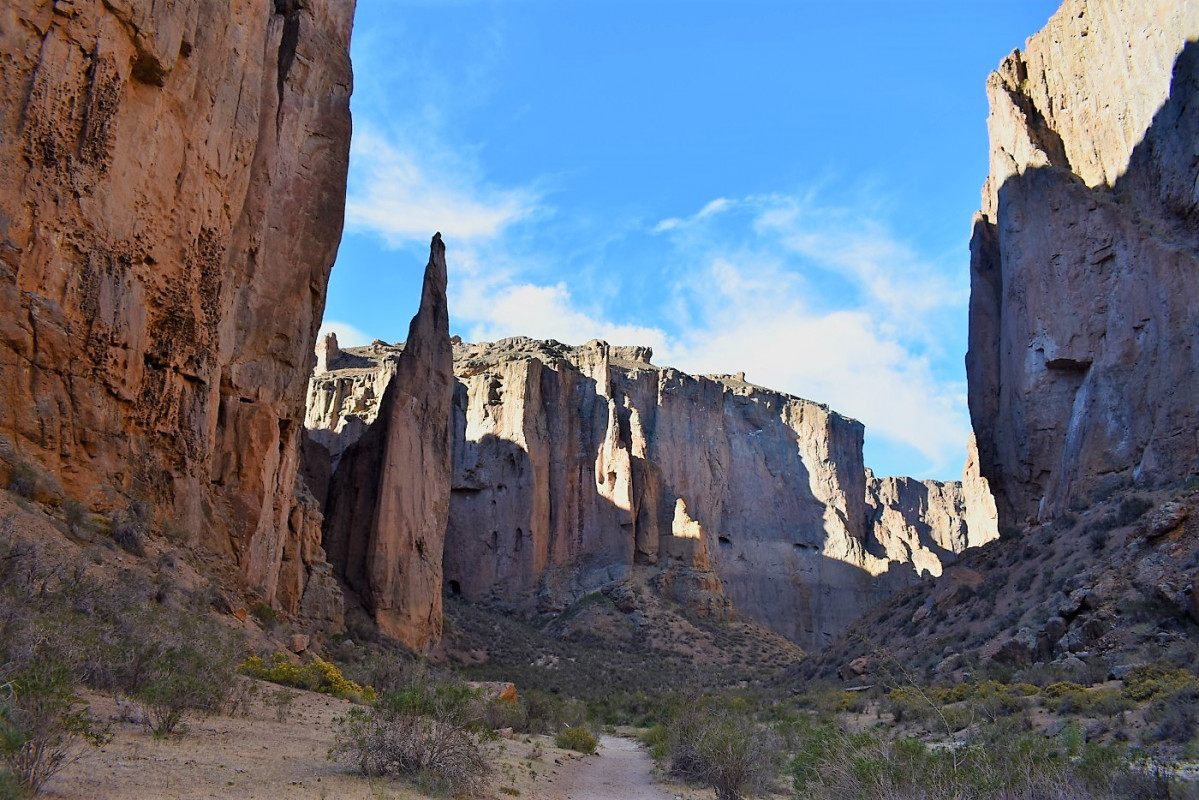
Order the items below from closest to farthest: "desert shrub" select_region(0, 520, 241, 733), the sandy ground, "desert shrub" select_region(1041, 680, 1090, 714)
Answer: the sandy ground
"desert shrub" select_region(0, 520, 241, 733)
"desert shrub" select_region(1041, 680, 1090, 714)

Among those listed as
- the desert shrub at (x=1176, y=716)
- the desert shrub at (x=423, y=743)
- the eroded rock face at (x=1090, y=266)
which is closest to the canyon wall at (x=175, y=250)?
the desert shrub at (x=423, y=743)

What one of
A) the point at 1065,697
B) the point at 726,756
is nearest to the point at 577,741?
the point at 726,756

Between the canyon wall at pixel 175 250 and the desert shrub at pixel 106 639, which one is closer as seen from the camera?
the desert shrub at pixel 106 639

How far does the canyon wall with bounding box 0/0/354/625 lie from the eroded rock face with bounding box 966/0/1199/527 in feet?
89.9

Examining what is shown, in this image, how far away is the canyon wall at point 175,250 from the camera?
15.2 metres

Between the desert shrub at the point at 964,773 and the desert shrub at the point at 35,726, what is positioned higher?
the desert shrub at the point at 35,726

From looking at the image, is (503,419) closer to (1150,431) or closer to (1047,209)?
(1047,209)

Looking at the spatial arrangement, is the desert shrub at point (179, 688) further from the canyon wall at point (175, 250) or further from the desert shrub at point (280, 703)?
the canyon wall at point (175, 250)

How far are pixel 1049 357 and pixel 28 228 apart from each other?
35787 millimetres

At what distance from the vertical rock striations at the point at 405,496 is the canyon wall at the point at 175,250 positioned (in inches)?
260

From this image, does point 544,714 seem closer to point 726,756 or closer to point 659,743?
point 659,743

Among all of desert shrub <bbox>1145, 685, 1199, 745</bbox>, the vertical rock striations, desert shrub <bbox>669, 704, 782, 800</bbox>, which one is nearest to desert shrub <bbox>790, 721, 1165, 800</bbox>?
desert shrub <bbox>1145, 685, 1199, 745</bbox>

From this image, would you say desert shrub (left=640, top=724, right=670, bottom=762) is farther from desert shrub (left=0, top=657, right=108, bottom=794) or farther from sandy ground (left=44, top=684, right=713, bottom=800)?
desert shrub (left=0, top=657, right=108, bottom=794)

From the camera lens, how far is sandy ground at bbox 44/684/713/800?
23.2ft
